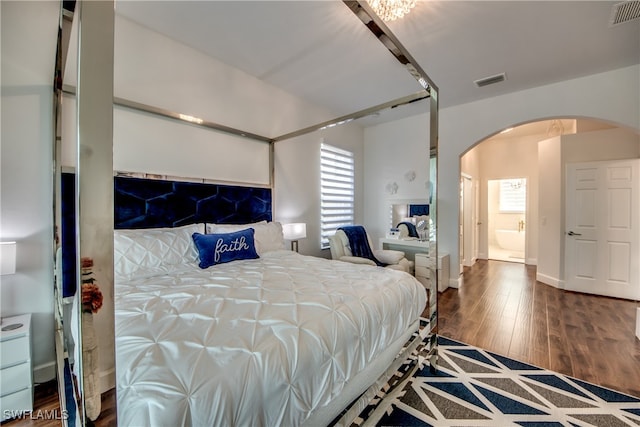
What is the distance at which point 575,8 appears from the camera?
2.02 metres

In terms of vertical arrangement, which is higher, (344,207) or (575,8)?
(575,8)

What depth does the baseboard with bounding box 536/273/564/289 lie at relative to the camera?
12.8ft

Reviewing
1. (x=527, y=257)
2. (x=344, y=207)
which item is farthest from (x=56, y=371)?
(x=527, y=257)

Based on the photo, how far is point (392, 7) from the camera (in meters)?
1.89

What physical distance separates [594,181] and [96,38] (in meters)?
5.50

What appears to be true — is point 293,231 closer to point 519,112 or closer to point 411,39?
point 411,39

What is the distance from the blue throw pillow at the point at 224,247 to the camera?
2.10 metres

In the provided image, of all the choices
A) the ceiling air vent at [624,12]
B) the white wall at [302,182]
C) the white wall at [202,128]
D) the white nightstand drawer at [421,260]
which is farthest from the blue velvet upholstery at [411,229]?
the ceiling air vent at [624,12]

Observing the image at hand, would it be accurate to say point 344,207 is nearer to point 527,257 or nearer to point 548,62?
point 548,62

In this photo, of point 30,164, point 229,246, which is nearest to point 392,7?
point 229,246

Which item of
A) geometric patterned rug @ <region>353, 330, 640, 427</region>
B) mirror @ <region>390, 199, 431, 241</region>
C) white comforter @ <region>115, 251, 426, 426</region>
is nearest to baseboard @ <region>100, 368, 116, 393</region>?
white comforter @ <region>115, 251, 426, 426</region>

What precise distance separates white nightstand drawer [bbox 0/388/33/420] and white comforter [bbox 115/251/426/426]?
2.52 ft

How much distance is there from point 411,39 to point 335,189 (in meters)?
2.40

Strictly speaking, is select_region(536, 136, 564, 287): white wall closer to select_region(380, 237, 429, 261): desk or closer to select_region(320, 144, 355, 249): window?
select_region(380, 237, 429, 261): desk
